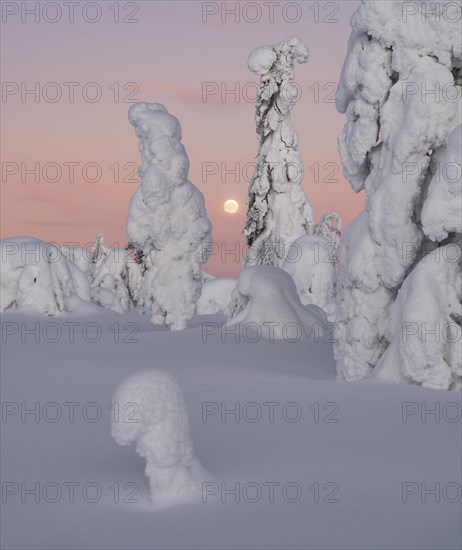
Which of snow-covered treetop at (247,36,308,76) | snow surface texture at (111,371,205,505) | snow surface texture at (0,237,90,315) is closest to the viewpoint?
snow surface texture at (111,371,205,505)

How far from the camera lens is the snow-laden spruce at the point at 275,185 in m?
30.5

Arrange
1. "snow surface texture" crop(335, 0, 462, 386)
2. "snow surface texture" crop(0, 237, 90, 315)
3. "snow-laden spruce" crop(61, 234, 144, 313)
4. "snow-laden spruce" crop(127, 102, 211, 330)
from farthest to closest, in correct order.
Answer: "snow-laden spruce" crop(61, 234, 144, 313) → "snow surface texture" crop(0, 237, 90, 315) → "snow-laden spruce" crop(127, 102, 211, 330) → "snow surface texture" crop(335, 0, 462, 386)

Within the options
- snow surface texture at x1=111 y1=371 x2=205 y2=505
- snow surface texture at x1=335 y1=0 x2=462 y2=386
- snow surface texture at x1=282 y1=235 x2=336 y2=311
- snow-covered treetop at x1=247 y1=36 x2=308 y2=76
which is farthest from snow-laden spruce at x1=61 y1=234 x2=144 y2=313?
snow surface texture at x1=111 y1=371 x2=205 y2=505

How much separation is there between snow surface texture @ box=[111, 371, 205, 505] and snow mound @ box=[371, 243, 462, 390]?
17.5 feet

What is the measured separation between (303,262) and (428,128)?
20.5 meters

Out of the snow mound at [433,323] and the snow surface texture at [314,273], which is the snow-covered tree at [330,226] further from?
the snow mound at [433,323]

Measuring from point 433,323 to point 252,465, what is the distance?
448cm

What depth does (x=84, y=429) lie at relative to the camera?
9.59m

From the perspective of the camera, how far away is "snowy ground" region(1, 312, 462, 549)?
20.6 ft

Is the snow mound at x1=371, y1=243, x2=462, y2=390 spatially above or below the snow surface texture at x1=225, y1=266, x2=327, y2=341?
above

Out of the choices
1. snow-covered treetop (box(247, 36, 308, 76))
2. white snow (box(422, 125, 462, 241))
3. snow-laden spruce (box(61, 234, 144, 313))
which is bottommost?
snow-laden spruce (box(61, 234, 144, 313))

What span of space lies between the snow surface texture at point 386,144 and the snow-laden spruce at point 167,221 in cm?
819

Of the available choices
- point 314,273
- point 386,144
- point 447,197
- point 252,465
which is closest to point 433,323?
point 447,197

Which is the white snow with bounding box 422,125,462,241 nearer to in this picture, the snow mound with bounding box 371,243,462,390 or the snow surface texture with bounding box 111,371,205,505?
the snow mound with bounding box 371,243,462,390
